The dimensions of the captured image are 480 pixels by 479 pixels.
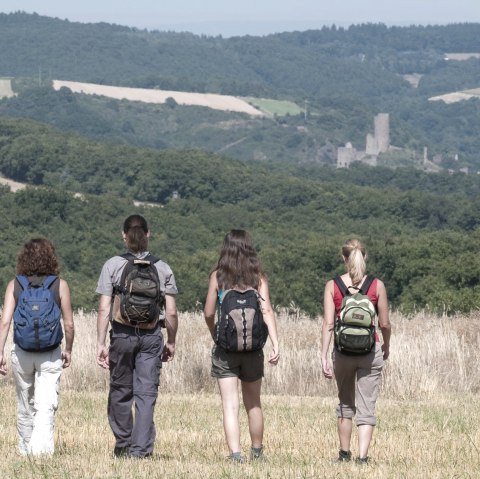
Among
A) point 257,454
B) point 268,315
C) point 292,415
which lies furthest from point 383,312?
point 292,415

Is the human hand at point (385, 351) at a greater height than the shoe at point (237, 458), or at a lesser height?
greater

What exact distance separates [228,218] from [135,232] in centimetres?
9816

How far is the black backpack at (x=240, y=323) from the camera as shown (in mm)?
9352

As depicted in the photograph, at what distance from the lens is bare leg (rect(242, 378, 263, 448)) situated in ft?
31.5

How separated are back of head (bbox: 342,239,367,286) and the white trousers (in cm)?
204

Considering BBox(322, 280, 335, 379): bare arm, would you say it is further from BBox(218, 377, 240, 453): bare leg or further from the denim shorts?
BBox(218, 377, 240, 453): bare leg

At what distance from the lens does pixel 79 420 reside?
493 inches

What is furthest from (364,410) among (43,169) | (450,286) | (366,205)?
(43,169)

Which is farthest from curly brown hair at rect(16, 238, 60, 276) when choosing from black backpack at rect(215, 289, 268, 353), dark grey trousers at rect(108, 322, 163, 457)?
black backpack at rect(215, 289, 268, 353)

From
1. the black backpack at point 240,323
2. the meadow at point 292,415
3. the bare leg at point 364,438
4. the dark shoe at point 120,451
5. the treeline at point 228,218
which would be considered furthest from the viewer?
the treeline at point 228,218

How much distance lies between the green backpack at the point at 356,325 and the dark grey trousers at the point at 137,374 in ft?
4.07

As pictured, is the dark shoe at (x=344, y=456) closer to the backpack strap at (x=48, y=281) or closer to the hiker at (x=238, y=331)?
the hiker at (x=238, y=331)

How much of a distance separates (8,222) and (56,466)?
83.5 m

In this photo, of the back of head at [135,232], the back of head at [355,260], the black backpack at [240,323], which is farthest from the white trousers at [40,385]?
the back of head at [355,260]
